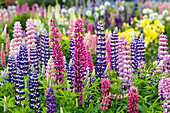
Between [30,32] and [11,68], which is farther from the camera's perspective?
[30,32]

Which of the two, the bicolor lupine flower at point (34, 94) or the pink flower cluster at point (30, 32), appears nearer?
the bicolor lupine flower at point (34, 94)

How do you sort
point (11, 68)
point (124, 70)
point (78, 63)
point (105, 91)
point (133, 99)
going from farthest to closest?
point (11, 68) → point (124, 70) → point (78, 63) → point (105, 91) → point (133, 99)

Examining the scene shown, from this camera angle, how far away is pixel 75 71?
3.53m

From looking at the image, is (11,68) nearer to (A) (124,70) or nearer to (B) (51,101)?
(B) (51,101)

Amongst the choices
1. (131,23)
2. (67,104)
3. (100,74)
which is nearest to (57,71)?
(67,104)

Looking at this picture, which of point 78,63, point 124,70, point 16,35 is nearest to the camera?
point 78,63

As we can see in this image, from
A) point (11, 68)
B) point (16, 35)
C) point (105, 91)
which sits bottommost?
point (105, 91)

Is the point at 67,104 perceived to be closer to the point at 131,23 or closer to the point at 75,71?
the point at 75,71

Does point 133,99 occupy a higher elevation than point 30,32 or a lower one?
lower

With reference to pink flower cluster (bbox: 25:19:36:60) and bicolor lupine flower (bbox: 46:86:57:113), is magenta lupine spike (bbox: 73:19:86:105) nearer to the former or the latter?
bicolor lupine flower (bbox: 46:86:57:113)

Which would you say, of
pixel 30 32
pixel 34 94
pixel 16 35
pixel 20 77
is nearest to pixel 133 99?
pixel 34 94

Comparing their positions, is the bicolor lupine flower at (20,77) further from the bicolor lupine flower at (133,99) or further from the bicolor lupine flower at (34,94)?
the bicolor lupine flower at (133,99)

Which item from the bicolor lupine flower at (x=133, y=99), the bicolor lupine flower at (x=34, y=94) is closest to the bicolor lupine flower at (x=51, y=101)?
the bicolor lupine flower at (x=34, y=94)

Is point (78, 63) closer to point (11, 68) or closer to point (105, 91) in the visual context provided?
point (105, 91)
